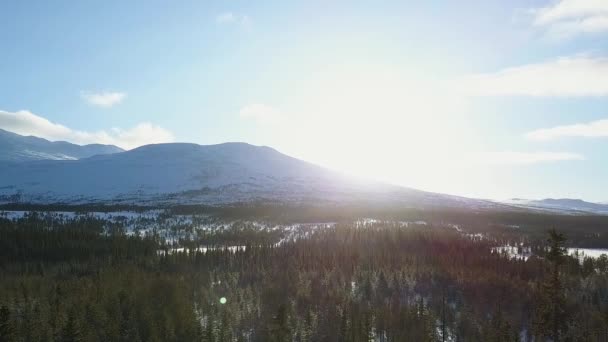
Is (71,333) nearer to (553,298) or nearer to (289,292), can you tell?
(289,292)

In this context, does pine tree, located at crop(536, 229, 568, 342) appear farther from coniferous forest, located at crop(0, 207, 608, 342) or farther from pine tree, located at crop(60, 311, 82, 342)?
pine tree, located at crop(60, 311, 82, 342)

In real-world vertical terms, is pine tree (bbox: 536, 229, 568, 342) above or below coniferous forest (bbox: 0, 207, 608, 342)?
above

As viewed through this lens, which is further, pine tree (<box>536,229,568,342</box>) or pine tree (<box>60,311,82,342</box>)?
pine tree (<box>536,229,568,342</box>)

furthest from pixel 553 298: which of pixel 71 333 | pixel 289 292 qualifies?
pixel 71 333

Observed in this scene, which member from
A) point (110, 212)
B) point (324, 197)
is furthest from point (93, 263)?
point (324, 197)

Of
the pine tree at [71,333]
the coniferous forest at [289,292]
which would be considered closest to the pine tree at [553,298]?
the coniferous forest at [289,292]

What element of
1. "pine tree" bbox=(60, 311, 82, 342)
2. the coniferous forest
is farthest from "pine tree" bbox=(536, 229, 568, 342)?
"pine tree" bbox=(60, 311, 82, 342)

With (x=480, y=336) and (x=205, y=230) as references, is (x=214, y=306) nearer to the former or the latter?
(x=480, y=336)

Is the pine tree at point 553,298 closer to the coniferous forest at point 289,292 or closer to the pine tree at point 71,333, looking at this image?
the coniferous forest at point 289,292

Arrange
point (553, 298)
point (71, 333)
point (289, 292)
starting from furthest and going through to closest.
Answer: point (289, 292), point (553, 298), point (71, 333)
